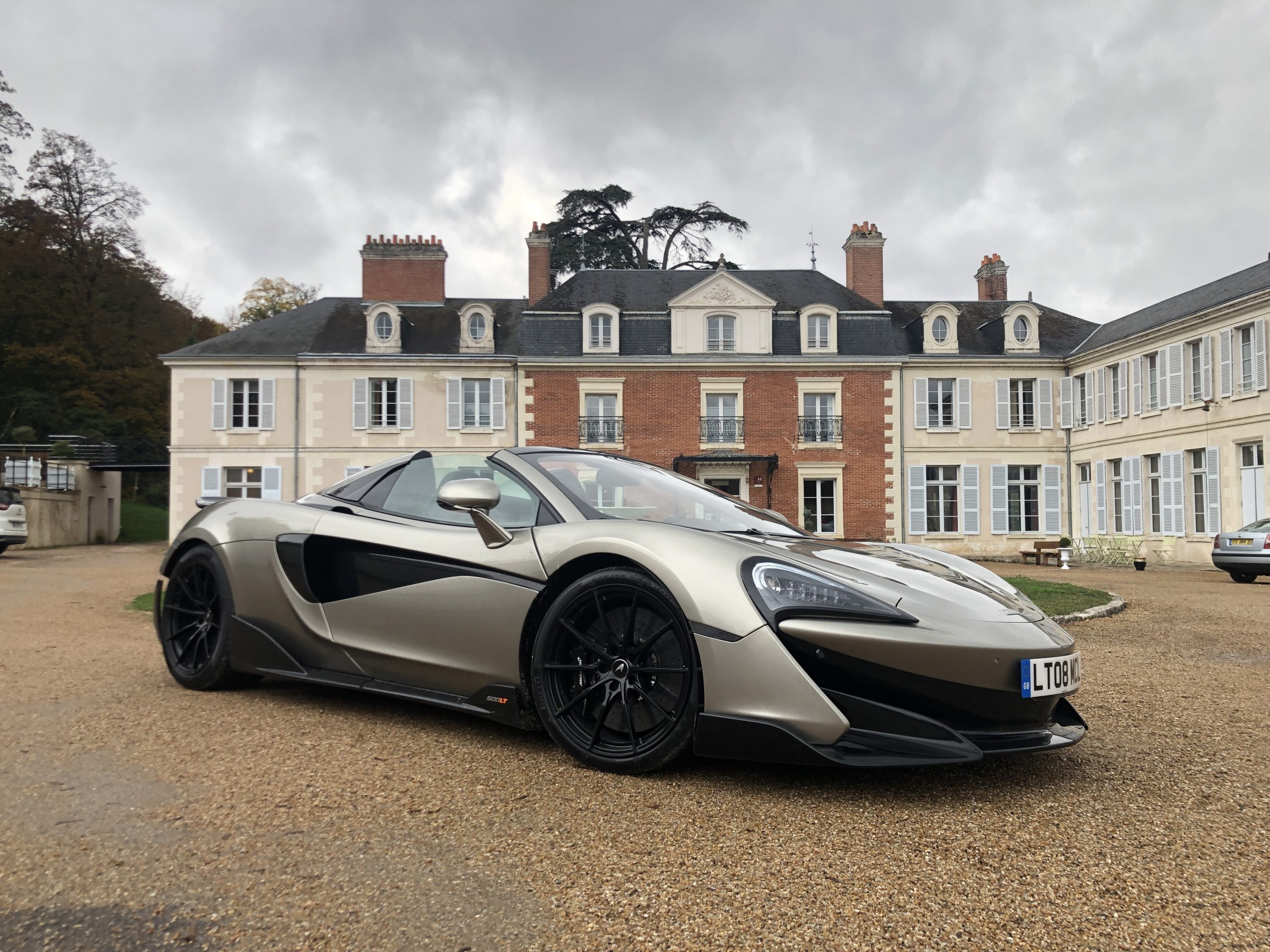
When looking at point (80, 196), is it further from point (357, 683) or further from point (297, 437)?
point (357, 683)

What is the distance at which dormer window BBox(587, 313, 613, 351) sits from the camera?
Answer: 3034 centimetres

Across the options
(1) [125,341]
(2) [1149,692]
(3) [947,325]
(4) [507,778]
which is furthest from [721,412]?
(1) [125,341]

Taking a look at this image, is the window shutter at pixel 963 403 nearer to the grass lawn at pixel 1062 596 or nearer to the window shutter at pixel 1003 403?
the window shutter at pixel 1003 403

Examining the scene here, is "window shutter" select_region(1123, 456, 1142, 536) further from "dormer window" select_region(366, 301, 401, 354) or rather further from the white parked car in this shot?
the white parked car

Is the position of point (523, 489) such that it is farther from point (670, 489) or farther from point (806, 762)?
point (806, 762)

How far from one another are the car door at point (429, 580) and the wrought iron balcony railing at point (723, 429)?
25990 millimetres

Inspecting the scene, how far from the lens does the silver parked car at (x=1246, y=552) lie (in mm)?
16406

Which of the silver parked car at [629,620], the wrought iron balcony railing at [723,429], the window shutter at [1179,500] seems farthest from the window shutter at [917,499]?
the silver parked car at [629,620]

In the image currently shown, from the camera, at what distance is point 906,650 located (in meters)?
2.84

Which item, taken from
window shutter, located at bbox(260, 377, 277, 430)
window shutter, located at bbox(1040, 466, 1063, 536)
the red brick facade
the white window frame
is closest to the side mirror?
the red brick facade

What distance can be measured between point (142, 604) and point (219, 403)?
2130cm

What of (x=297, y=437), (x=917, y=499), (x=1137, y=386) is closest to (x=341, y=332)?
(x=297, y=437)

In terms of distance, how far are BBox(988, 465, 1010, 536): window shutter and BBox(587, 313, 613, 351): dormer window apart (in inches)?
523

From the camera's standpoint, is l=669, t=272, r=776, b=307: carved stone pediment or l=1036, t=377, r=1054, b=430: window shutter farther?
l=1036, t=377, r=1054, b=430: window shutter
